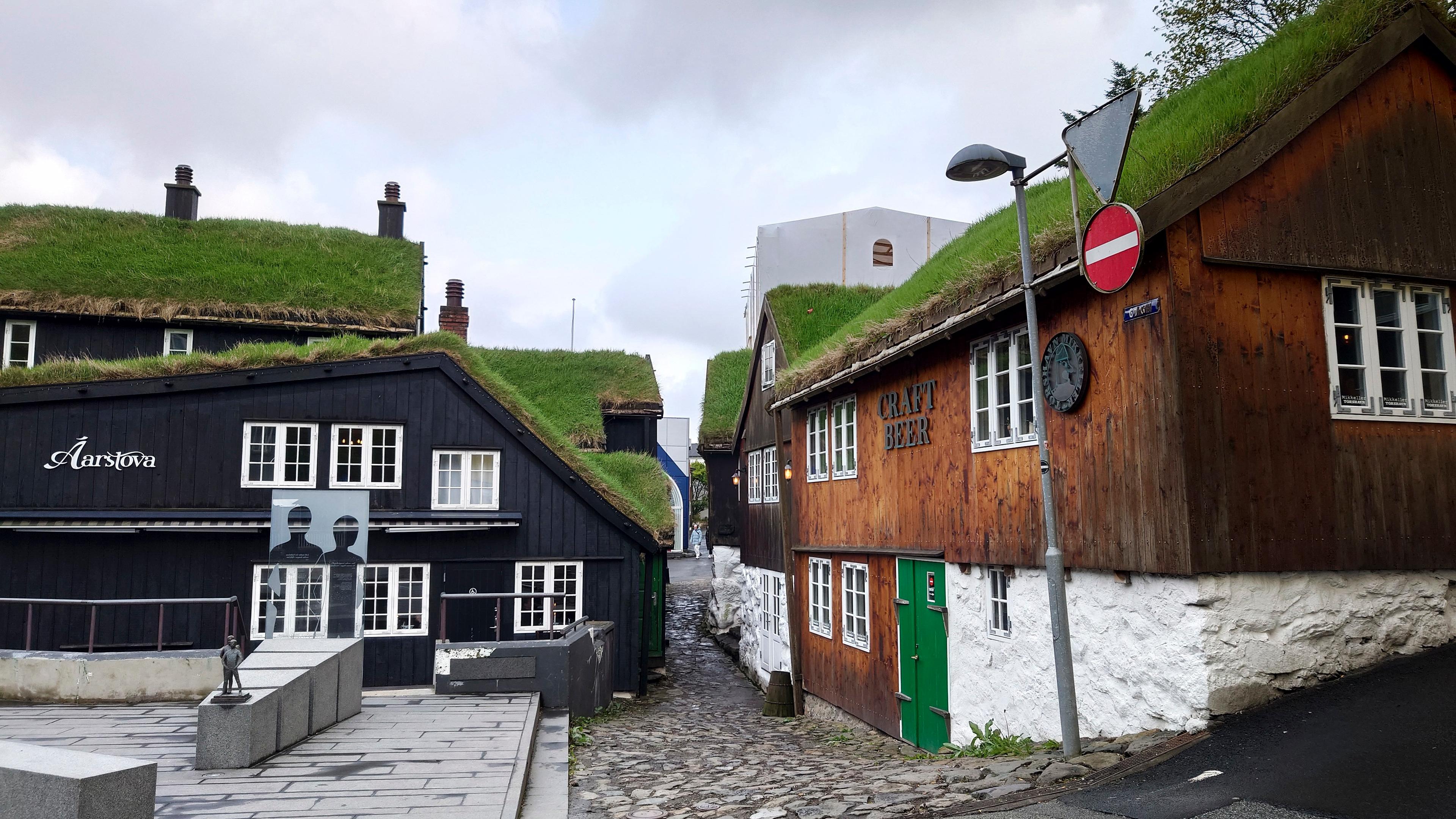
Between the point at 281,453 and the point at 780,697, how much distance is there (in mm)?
10491

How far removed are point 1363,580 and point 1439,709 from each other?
1500mm

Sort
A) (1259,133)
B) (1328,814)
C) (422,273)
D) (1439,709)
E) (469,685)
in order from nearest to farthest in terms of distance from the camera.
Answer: (1328,814), (1439,709), (1259,133), (469,685), (422,273)

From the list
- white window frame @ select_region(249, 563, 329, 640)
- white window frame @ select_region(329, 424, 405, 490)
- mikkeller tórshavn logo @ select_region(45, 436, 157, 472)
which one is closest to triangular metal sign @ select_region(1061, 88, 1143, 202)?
white window frame @ select_region(329, 424, 405, 490)

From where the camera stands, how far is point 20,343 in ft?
70.9

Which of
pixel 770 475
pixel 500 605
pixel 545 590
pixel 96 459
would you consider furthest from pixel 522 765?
pixel 770 475

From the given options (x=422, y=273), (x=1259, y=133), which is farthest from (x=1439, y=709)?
(x=422, y=273)

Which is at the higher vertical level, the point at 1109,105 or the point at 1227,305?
the point at 1109,105

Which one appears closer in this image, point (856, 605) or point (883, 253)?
point (856, 605)

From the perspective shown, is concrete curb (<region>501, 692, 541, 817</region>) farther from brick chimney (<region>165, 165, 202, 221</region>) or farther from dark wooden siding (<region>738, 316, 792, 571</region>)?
brick chimney (<region>165, 165, 202, 221</region>)

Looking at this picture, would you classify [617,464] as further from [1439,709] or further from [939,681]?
[1439,709]

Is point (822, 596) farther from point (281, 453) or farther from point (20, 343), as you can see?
point (20, 343)

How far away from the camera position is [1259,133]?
875cm

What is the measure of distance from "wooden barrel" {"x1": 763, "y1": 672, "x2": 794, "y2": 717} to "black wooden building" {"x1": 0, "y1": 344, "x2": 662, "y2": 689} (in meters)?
2.56

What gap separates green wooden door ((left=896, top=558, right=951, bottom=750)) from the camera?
12.7 metres
